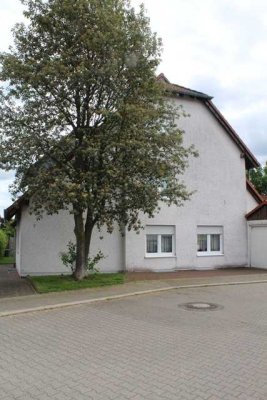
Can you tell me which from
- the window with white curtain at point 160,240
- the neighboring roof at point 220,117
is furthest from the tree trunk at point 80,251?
the neighboring roof at point 220,117

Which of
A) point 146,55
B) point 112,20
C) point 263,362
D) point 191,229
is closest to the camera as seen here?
point 263,362

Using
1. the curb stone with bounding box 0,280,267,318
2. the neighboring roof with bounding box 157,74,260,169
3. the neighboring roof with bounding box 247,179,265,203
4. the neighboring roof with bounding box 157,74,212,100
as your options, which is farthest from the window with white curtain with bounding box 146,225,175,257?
the neighboring roof with bounding box 157,74,212,100

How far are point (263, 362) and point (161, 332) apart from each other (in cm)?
240

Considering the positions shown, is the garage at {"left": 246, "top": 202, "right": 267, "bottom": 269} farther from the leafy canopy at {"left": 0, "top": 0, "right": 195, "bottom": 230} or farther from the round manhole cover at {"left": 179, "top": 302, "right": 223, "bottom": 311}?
the round manhole cover at {"left": 179, "top": 302, "right": 223, "bottom": 311}

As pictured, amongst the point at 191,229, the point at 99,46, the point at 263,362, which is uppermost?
the point at 99,46

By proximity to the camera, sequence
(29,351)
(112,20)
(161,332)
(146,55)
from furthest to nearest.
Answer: (146,55) → (112,20) → (161,332) → (29,351)

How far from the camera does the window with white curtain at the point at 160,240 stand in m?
20.3

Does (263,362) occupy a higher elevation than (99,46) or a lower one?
lower

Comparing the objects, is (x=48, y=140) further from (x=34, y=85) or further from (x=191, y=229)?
(x=191, y=229)

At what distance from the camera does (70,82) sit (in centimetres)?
1374

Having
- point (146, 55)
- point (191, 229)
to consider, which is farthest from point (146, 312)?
point (191, 229)

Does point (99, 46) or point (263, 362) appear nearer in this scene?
point (263, 362)

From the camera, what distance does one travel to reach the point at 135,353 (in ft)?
23.4

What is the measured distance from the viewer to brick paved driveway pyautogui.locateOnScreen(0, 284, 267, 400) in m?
5.48
